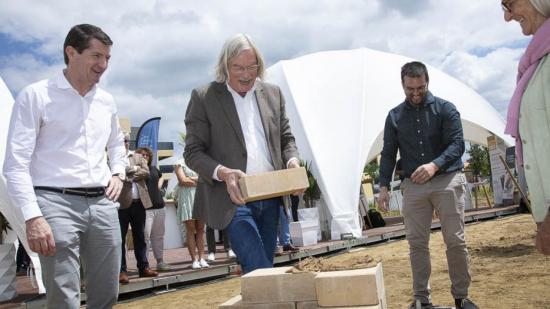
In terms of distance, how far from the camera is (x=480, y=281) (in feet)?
15.9

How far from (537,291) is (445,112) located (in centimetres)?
172

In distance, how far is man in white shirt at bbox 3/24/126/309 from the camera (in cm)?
219

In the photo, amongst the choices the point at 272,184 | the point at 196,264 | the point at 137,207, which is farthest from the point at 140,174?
the point at 272,184

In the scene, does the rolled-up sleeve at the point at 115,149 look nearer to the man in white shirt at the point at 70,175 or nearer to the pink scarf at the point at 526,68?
the man in white shirt at the point at 70,175

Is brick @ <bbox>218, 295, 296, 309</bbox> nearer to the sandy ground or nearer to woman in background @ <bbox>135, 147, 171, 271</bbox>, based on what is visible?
the sandy ground

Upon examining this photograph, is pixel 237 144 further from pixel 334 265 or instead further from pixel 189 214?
pixel 189 214

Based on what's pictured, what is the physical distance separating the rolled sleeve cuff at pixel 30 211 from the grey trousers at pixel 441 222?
101 inches

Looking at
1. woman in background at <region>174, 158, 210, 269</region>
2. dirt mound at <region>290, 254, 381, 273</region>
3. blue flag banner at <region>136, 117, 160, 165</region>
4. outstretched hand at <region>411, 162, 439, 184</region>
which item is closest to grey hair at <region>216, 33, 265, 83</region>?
dirt mound at <region>290, 254, 381, 273</region>

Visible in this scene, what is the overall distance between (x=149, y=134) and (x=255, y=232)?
1348cm

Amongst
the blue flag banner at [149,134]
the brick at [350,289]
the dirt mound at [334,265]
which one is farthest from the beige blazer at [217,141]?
the blue flag banner at [149,134]

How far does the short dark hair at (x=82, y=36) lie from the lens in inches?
92.4

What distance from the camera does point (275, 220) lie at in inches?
99.7

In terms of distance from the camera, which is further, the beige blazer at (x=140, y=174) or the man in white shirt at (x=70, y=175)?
the beige blazer at (x=140, y=174)

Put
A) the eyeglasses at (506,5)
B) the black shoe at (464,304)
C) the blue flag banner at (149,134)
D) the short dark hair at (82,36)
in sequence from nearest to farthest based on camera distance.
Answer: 1. the eyeglasses at (506,5)
2. the short dark hair at (82,36)
3. the black shoe at (464,304)
4. the blue flag banner at (149,134)
